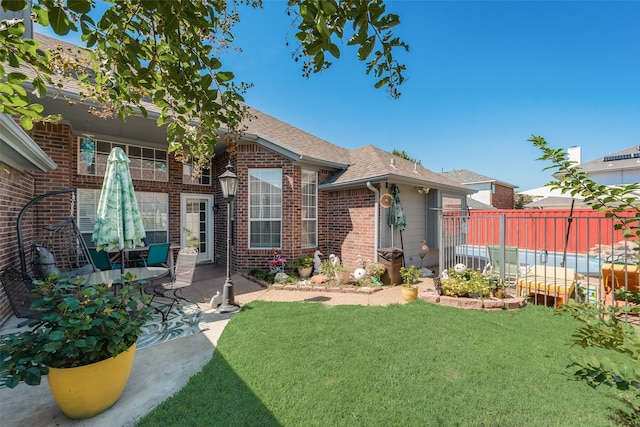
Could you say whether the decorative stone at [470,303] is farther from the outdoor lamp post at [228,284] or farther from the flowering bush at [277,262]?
the flowering bush at [277,262]

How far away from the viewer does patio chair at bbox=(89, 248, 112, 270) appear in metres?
6.89

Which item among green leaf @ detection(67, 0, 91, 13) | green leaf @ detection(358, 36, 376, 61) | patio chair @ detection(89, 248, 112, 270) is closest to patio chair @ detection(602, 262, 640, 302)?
green leaf @ detection(358, 36, 376, 61)

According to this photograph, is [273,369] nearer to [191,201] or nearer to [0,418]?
[0,418]

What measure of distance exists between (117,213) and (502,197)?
2882 cm

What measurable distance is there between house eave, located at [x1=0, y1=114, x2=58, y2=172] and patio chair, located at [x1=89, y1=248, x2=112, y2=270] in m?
2.54

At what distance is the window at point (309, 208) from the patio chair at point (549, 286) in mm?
5733

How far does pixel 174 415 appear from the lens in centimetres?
243

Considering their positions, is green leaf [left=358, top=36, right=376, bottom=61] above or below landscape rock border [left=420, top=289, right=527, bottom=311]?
above

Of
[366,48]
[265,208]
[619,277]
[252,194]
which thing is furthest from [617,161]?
[366,48]

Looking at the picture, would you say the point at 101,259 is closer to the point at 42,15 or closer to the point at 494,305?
the point at 42,15

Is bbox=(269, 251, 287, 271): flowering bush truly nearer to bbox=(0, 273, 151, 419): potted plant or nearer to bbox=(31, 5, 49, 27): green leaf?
bbox=(0, 273, 151, 419): potted plant

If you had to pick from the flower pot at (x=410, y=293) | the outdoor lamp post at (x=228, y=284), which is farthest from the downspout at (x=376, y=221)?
the outdoor lamp post at (x=228, y=284)

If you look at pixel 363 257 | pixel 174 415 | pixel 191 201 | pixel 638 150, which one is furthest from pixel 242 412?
pixel 638 150

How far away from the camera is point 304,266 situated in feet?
26.0
